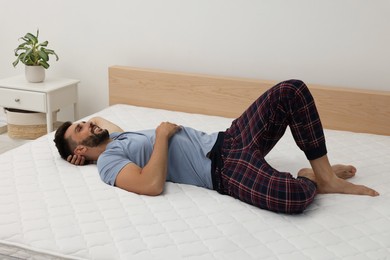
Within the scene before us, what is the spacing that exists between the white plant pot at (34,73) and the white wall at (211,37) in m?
0.28

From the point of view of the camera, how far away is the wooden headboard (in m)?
2.69

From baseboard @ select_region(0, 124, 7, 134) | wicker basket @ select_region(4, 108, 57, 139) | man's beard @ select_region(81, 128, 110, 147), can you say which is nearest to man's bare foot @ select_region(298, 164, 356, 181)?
man's beard @ select_region(81, 128, 110, 147)

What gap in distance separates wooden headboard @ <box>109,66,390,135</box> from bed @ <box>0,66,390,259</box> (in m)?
0.15

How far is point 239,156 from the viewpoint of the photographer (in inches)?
76.6

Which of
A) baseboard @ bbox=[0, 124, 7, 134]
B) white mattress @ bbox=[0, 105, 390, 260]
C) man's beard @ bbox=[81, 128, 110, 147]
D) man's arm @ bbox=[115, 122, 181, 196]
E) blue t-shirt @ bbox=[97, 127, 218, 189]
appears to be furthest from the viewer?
baseboard @ bbox=[0, 124, 7, 134]

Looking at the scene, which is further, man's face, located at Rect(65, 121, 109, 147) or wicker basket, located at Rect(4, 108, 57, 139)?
wicker basket, located at Rect(4, 108, 57, 139)

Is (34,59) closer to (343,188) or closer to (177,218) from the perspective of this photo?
(177,218)

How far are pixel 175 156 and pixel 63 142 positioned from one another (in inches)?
19.1

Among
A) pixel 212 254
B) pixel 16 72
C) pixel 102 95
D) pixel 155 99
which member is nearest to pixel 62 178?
pixel 212 254

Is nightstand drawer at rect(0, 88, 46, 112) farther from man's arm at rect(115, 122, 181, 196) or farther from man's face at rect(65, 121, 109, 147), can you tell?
man's arm at rect(115, 122, 181, 196)

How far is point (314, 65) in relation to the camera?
2.88 m

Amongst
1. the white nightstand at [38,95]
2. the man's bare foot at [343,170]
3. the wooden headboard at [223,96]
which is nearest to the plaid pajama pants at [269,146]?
the man's bare foot at [343,170]

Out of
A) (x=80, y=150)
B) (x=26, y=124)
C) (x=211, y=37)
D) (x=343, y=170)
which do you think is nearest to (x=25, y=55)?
(x=26, y=124)

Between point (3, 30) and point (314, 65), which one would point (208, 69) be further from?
point (3, 30)
